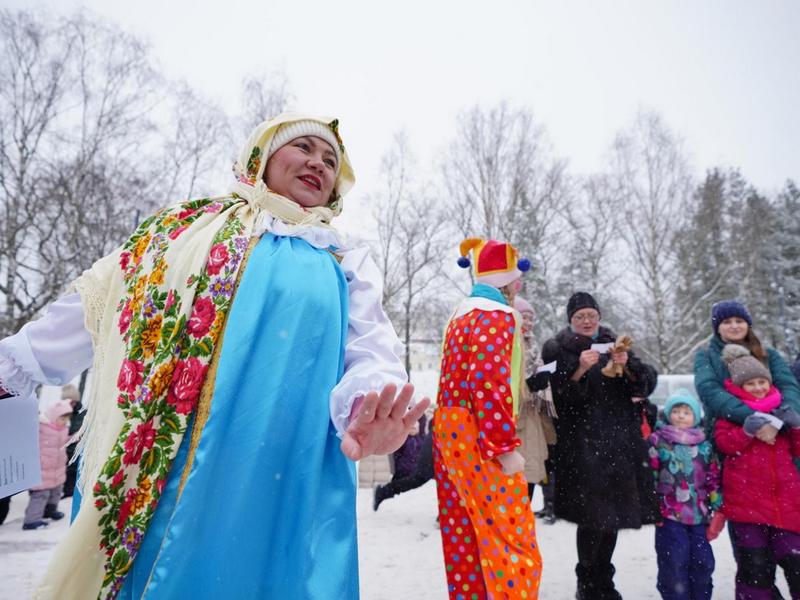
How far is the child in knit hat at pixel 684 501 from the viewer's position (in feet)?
9.86

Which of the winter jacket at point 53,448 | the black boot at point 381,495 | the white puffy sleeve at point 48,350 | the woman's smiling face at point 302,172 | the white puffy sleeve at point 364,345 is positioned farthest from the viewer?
the winter jacket at point 53,448

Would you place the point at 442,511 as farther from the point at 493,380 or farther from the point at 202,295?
the point at 202,295

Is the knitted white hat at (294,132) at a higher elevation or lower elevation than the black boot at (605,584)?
higher

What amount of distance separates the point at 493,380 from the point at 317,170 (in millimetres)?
1362

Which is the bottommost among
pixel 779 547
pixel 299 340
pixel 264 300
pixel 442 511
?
pixel 779 547

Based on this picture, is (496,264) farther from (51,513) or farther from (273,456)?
(51,513)

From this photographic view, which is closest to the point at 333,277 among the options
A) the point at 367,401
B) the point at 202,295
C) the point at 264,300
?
the point at 264,300

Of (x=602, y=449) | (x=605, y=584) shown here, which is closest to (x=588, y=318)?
(x=602, y=449)

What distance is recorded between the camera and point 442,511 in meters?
2.61

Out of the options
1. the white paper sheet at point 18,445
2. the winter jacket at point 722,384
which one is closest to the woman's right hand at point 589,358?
the winter jacket at point 722,384

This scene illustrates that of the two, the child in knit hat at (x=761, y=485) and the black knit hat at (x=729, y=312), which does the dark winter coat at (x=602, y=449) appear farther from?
the black knit hat at (x=729, y=312)

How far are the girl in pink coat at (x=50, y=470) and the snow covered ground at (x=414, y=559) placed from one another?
22cm

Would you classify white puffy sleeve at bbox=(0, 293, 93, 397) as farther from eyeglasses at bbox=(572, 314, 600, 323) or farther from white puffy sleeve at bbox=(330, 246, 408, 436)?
eyeglasses at bbox=(572, 314, 600, 323)

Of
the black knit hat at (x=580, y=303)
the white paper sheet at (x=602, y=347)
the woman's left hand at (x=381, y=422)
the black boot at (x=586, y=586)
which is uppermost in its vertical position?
the black knit hat at (x=580, y=303)
